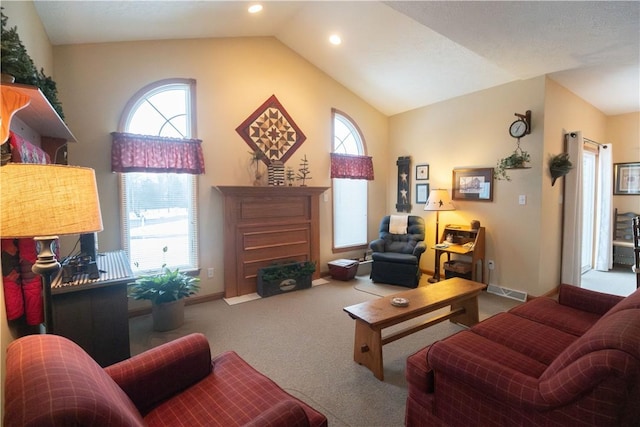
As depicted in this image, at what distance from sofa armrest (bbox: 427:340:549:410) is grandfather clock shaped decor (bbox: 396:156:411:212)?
3.93 m

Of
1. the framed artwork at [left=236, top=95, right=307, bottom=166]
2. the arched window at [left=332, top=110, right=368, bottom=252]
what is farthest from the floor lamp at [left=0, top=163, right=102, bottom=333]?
the arched window at [left=332, top=110, right=368, bottom=252]

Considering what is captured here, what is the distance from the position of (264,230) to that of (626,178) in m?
6.11

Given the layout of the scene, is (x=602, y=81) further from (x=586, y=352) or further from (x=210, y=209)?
(x=210, y=209)

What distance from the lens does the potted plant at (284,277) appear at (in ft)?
13.4

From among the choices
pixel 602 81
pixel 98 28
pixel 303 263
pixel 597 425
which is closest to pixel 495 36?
pixel 602 81

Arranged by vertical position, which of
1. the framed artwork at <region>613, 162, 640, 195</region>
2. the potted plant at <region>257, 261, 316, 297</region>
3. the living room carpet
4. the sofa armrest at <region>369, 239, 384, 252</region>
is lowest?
the living room carpet

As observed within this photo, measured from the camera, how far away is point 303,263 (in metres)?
4.44

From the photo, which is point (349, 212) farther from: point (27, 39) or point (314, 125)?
point (27, 39)

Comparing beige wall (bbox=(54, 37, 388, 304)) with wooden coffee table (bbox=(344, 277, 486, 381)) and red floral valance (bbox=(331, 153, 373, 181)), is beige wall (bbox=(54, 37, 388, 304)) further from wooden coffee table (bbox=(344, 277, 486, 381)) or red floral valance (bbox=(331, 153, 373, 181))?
wooden coffee table (bbox=(344, 277, 486, 381))

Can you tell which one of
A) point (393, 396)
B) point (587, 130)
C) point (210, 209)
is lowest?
point (393, 396)

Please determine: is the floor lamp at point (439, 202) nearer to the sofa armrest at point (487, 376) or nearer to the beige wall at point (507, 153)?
the beige wall at point (507, 153)

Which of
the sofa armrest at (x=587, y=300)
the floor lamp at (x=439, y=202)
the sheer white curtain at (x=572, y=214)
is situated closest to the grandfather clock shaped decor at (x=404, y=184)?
the floor lamp at (x=439, y=202)

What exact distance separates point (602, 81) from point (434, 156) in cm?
212

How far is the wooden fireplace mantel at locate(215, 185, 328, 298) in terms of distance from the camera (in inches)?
158
